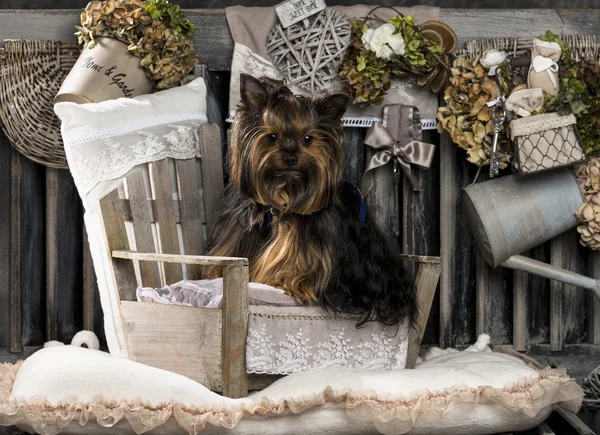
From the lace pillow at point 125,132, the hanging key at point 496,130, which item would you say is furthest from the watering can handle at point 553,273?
the lace pillow at point 125,132

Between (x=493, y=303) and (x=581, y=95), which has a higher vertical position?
(x=581, y=95)

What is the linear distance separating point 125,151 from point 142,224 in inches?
11.4

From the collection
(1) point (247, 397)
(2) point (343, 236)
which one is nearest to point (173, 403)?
(1) point (247, 397)

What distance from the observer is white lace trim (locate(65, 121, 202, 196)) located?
3520mm

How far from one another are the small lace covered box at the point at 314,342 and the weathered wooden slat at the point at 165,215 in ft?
1.99

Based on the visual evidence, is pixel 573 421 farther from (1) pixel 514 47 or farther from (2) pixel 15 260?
(2) pixel 15 260

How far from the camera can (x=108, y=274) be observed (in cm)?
349

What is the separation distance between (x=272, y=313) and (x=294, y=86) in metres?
1.22

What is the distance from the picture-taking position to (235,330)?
320 cm

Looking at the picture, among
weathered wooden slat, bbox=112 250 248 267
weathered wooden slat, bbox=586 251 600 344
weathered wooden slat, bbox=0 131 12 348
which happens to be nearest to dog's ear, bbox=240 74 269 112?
weathered wooden slat, bbox=112 250 248 267

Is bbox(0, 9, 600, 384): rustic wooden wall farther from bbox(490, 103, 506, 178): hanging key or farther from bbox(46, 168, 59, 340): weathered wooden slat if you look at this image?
bbox(490, 103, 506, 178): hanging key

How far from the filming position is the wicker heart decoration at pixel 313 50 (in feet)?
13.4

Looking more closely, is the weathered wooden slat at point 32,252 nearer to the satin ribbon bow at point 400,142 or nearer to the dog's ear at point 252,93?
the dog's ear at point 252,93

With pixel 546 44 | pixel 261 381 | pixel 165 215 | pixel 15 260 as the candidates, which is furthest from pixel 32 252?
pixel 546 44
